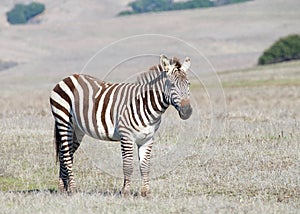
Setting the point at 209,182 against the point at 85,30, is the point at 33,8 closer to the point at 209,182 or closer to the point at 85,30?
the point at 85,30

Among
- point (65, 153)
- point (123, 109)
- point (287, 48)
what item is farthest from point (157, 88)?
point (287, 48)

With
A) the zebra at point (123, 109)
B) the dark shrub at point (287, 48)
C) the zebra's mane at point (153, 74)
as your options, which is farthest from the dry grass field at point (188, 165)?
the dark shrub at point (287, 48)

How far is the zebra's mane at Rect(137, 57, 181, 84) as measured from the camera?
37.8 ft

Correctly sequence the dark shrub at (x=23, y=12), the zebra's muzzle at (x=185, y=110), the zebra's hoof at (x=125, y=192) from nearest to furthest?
the zebra's muzzle at (x=185, y=110) < the zebra's hoof at (x=125, y=192) < the dark shrub at (x=23, y=12)

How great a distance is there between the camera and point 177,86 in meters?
11.3

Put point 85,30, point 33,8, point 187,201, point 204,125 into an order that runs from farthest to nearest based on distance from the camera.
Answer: point 33,8 → point 85,30 → point 204,125 → point 187,201

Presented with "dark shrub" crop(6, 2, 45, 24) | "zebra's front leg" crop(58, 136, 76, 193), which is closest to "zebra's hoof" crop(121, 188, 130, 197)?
"zebra's front leg" crop(58, 136, 76, 193)

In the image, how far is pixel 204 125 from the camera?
20422 millimetres

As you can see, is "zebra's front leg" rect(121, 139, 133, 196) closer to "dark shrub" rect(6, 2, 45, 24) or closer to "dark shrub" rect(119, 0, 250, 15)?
"dark shrub" rect(119, 0, 250, 15)

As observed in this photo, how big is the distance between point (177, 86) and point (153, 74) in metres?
0.71

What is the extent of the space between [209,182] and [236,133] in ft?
19.2

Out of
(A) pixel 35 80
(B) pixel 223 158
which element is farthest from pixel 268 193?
(A) pixel 35 80

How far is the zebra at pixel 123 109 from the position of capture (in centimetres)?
1145

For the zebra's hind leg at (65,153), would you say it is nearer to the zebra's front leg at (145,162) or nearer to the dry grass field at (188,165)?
the dry grass field at (188,165)
